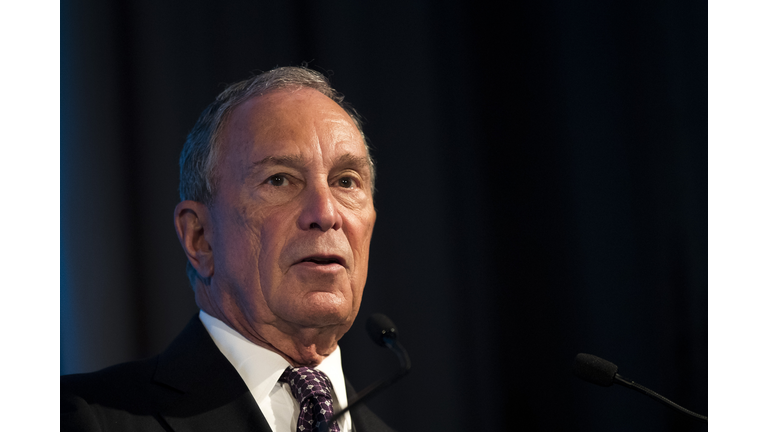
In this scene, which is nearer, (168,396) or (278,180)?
(168,396)

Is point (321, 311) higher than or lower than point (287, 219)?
lower

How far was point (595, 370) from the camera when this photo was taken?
1.40 meters

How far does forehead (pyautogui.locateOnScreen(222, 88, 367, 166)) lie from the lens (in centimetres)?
157

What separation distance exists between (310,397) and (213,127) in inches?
28.2

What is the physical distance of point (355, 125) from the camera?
5.61 feet

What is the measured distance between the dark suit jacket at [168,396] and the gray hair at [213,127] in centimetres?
24

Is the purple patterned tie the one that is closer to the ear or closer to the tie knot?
the tie knot

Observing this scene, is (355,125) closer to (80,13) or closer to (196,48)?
(196,48)

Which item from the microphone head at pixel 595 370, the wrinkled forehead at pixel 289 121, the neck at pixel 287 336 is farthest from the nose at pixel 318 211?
the microphone head at pixel 595 370

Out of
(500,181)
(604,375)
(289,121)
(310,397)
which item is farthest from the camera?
(500,181)

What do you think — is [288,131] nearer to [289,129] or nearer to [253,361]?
[289,129]

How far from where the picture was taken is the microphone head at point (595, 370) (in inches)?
54.6

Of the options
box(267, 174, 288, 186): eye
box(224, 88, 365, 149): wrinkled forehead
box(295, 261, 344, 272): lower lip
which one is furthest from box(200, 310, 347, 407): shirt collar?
box(224, 88, 365, 149): wrinkled forehead

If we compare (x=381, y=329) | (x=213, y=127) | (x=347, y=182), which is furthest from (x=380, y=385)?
(x=213, y=127)
